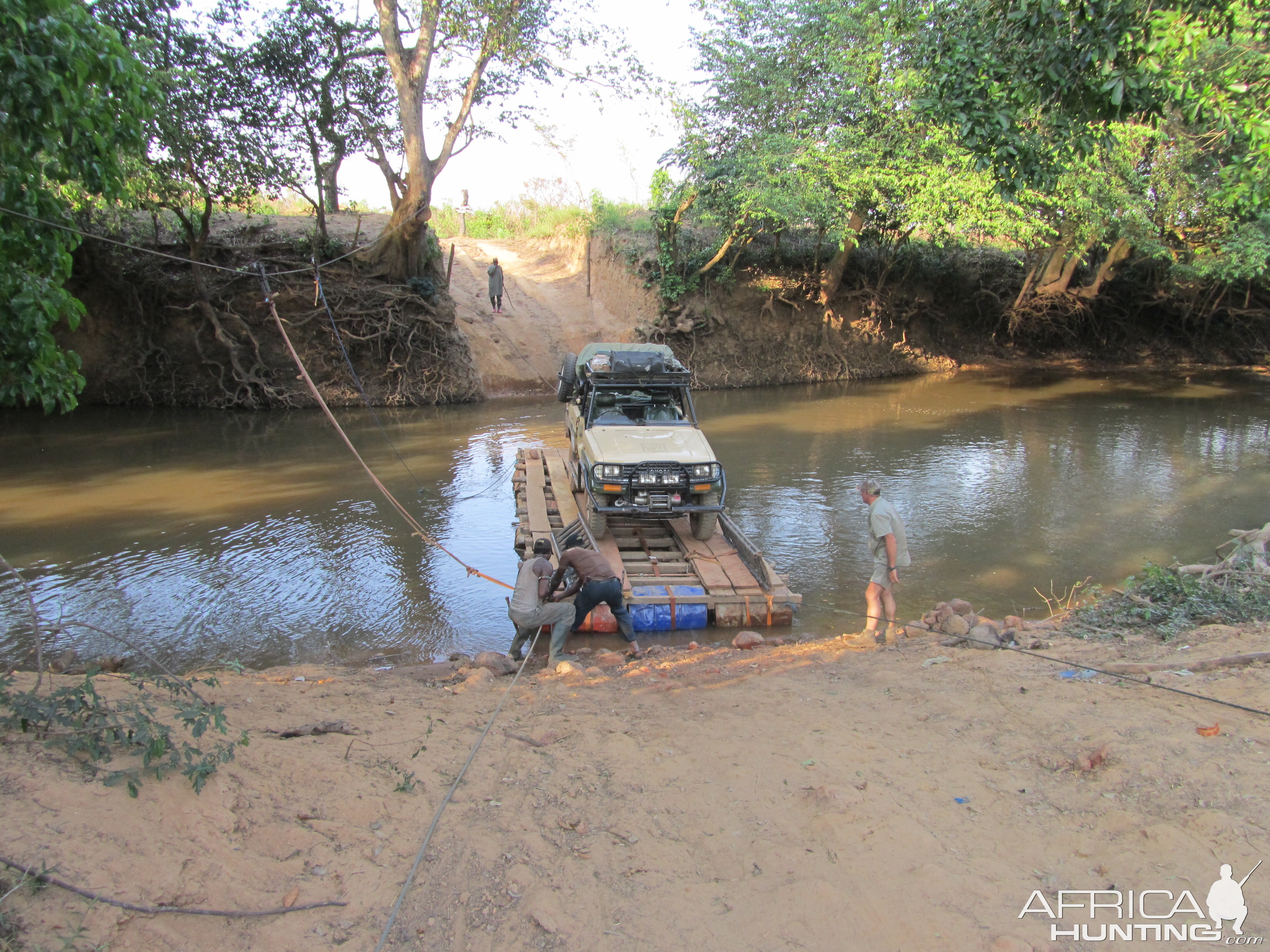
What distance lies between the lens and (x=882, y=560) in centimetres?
764

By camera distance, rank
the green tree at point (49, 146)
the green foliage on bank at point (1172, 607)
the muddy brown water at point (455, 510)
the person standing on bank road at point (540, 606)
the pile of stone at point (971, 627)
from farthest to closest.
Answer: the muddy brown water at point (455, 510), the person standing on bank road at point (540, 606), the pile of stone at point (971, 627), the green foliage on bank at point (1172, 607), the green tree at point (49, 146)

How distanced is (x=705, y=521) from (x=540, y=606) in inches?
118

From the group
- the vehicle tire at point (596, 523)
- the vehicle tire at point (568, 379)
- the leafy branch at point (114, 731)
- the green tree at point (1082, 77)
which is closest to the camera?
the leafy branch at point (114, 731)

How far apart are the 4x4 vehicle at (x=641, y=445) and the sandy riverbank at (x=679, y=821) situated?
3.48 meters

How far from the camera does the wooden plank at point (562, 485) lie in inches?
422

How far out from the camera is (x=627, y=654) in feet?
24.8

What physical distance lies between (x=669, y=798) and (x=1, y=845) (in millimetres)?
2939

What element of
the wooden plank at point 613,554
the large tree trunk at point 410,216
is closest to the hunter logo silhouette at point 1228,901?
the wooden plank at point 613,554

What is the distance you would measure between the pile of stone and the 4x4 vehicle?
8.85 ft

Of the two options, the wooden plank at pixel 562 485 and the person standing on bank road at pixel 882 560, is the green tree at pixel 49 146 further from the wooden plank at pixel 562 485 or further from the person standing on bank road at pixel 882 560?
the person standing on bank road at pixel 882 560

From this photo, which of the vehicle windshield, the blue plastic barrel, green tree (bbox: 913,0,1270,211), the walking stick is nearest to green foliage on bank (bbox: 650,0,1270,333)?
green tree (bbox: 913,0,1270,211)

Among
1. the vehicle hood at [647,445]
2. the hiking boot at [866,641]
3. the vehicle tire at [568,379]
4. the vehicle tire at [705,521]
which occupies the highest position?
the vehicle tire at [568,379]

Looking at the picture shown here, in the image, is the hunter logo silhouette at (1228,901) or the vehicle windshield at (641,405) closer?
the hunter logo silhouette at (1228,901)

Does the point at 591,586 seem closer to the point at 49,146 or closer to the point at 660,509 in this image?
the point at 660,509
